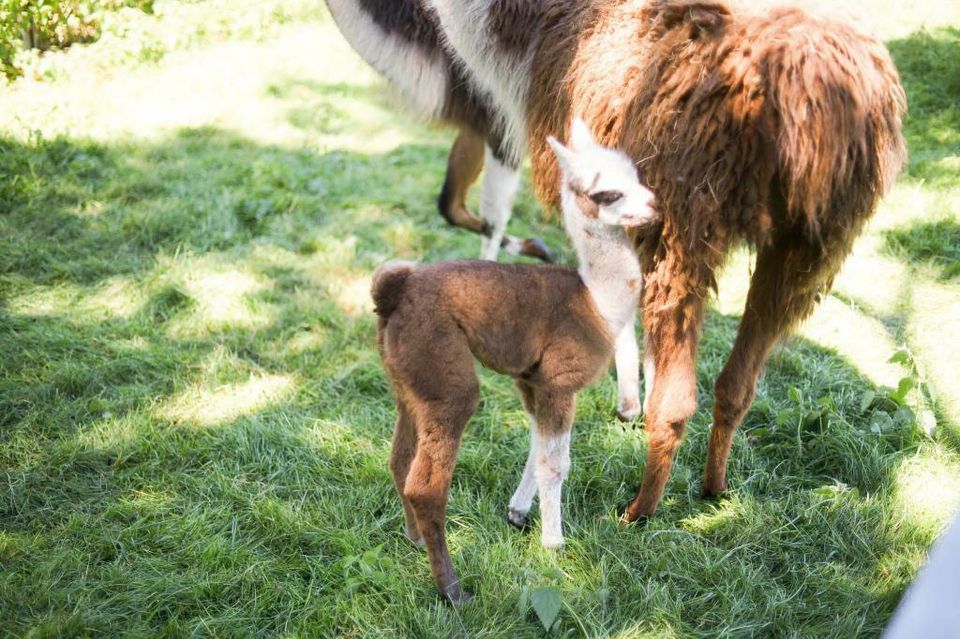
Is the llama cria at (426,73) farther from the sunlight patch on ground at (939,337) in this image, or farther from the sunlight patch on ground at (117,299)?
the sunlight patch on ground at (939,337)

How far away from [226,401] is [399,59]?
1.88m

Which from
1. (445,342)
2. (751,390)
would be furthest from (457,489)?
(751,390)

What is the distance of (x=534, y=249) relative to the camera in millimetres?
4824

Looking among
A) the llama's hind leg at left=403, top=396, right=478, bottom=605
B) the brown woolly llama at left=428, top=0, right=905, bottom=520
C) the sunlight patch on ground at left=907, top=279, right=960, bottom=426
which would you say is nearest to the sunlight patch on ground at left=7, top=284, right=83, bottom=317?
the llama's hind leg at left=403, top=396, right=478, bottom=605

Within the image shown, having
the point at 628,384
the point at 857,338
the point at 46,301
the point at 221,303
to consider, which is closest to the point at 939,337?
the point at 857,338

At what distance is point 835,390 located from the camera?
3543mm

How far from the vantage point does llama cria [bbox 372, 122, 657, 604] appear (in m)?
2.33

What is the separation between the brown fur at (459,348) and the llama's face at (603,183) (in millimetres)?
266

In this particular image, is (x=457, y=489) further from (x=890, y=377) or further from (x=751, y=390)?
(x=890, y=377)

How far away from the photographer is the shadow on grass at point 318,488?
249 centimetres

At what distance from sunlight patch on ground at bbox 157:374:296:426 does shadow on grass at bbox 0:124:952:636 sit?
0.02 meters

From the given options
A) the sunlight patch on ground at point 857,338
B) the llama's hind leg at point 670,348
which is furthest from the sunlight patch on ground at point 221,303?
the sunlight patch on ground at point 857,338

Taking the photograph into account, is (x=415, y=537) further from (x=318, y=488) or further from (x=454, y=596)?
(x=318, y=488)

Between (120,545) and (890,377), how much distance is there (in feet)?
11.0
